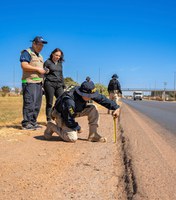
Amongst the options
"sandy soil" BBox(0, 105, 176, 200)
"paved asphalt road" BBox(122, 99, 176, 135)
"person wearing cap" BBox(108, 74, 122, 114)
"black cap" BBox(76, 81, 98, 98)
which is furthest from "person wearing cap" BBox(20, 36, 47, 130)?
"person wearing cap" BBox(108, 74, 122, 114)

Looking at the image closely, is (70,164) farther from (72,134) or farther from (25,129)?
(25,129)

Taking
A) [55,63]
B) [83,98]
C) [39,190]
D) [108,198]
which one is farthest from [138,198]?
[55,63]

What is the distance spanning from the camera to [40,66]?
23.4 ft

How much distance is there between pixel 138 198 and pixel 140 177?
63 centimetres

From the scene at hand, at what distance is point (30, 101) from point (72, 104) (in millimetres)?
1875

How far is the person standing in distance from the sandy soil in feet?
6.82

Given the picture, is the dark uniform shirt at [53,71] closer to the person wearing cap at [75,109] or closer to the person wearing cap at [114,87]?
the person wearing cap at [75,109]

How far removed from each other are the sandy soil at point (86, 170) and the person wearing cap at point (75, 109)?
0.21 meters

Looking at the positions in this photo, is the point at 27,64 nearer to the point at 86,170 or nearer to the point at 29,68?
the point at 29,68

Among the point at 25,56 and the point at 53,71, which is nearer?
the point at 25,56

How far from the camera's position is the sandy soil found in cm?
306

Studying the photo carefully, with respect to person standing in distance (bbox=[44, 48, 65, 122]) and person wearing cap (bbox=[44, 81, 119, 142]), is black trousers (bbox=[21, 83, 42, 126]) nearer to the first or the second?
person standing in distance (bbox=[44, 48, 65, 122])

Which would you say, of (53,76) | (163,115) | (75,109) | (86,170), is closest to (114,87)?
(163,115)

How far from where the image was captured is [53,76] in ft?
25.5
